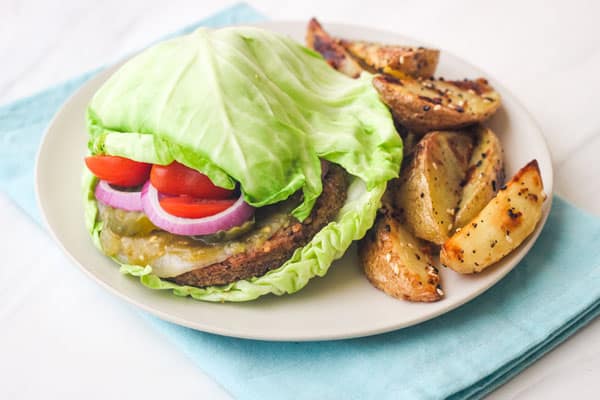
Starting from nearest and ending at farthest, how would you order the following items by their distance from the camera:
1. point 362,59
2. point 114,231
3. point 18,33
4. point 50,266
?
point 114,231 → point 50,266 → point 362,59 → point 18,33

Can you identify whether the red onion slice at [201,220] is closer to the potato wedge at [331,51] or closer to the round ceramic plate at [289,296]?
the round ceramic plate at [289,296]

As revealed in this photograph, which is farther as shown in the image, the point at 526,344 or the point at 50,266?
the point at 50,266

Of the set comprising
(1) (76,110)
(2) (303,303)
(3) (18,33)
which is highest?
(2) (303,303)

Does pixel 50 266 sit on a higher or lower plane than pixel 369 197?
lower

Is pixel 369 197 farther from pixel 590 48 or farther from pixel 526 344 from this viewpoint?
pixel 590 48

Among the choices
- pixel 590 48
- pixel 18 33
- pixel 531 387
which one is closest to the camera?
pixel 531 387

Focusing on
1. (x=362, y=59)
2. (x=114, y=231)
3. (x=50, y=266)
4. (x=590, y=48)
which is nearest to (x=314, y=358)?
(x=114, y=231)

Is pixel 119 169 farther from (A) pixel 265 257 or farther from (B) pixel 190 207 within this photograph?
(A) pixel 265 257
